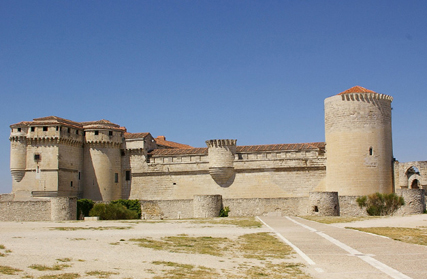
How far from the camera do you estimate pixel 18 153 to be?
35.3m

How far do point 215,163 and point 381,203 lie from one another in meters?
12.0

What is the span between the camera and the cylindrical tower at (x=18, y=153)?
116 ft

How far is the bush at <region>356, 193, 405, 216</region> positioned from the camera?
92.4 feet

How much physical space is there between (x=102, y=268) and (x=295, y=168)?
2691 centimetres

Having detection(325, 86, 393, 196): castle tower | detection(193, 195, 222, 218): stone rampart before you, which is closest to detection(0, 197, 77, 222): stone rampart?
detection(193, 195, 222, 218): stone rampart

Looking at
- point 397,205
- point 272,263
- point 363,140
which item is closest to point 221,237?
point 272,263

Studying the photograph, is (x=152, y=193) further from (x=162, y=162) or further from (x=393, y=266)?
(x=393, y=266)

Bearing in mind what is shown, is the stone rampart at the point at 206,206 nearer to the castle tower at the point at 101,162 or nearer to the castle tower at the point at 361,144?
the castle tower at the point at 361,144

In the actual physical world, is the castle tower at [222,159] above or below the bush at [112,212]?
above

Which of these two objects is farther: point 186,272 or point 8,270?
point 186,272

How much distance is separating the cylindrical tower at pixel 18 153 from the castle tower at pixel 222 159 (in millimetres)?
13172

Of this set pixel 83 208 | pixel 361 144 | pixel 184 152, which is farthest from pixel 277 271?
pixel 184 152

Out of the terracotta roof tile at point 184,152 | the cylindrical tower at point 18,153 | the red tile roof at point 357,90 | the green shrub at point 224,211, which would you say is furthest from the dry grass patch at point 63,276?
the cylindrical tower at point 18,153

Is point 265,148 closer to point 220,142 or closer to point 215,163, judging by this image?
point 220,142
